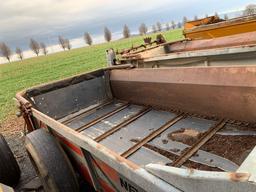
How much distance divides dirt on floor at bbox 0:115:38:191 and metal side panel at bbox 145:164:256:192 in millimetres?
3099

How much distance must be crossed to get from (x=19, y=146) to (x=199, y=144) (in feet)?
13.2

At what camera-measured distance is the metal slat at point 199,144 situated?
2.46m

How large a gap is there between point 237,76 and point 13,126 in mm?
6134

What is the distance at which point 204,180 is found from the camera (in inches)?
44.4

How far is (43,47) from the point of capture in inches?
3809

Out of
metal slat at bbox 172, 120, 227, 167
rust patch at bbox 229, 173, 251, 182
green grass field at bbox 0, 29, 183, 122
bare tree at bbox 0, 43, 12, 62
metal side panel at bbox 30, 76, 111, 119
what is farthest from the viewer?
bare tree at bbox 0, 43, 12, 62

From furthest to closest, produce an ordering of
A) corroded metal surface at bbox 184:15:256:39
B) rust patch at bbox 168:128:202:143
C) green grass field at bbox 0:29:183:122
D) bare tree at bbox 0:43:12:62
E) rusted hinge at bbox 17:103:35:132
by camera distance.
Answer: bare tree at bbox 0:43:12:62 → green grass field at bbox 0:29:183:122 → corroded metal surface at bbox 184:15:256:39 → rusted hinge at bbox 17:103:35:132 → rust patch at bbox 168:128:202:143

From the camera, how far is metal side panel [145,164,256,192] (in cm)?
102

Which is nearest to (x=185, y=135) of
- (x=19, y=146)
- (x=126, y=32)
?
(x=19, y=146)

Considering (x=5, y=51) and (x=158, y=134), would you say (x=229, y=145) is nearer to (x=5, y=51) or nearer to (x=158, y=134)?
(x=158, y=134)

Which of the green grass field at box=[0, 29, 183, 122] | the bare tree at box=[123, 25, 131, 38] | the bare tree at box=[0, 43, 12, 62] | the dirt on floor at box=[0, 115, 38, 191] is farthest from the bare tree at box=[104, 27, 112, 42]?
the dirt on floor at box=[0, 115, 38, 191]

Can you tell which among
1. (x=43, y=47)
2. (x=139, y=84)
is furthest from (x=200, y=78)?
(x=43, y=47)

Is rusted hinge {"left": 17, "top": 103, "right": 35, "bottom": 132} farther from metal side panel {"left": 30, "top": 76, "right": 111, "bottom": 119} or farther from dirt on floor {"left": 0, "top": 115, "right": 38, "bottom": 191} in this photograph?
dirt on floor {"left": 0, "top": 115, "right": 38, "bottom": 191}

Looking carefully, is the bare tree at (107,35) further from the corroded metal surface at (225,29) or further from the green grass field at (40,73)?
the corroded metal surface at (225,29)
